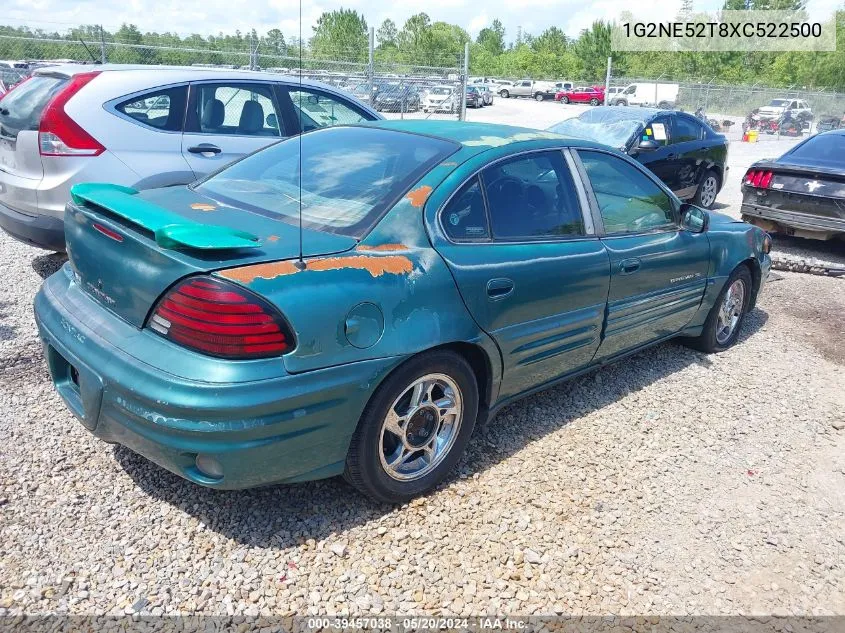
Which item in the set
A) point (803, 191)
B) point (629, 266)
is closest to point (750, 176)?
point (803, 191)

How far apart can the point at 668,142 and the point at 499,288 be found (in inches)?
289

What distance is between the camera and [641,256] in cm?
381

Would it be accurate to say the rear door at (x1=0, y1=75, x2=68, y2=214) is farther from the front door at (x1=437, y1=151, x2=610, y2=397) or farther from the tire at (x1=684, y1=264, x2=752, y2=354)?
the tire at (x1=684, y1=264, x2=752, y2=354)

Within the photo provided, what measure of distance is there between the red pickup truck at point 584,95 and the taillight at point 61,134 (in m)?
48.4

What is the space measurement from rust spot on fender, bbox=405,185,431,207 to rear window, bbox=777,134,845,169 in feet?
21.5

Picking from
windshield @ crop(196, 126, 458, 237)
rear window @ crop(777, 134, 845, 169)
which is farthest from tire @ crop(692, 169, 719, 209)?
windshield @ crop(196, 126, 458, 237)

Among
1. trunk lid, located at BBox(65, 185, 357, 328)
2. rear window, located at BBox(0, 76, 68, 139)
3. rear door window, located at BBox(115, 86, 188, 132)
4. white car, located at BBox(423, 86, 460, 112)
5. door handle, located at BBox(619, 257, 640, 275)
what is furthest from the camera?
white car, located at BBox(423, 86, 460, 112)

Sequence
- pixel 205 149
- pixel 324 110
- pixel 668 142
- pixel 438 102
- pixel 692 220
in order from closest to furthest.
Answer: pixel 692 220
pixel 205 149
pixel 324 110
pixel 668 142
pixel 438 102

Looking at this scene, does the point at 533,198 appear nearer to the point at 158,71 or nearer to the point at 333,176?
the point at 333,176

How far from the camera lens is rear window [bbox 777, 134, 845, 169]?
25.3 ft

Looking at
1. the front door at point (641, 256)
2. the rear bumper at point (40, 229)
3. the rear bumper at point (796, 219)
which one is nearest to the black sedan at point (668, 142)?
the rear bumper at point (796, 219)

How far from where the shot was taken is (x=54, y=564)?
2.46 m

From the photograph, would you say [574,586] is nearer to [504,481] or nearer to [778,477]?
[504,481]

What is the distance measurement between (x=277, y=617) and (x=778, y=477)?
2519 mm
